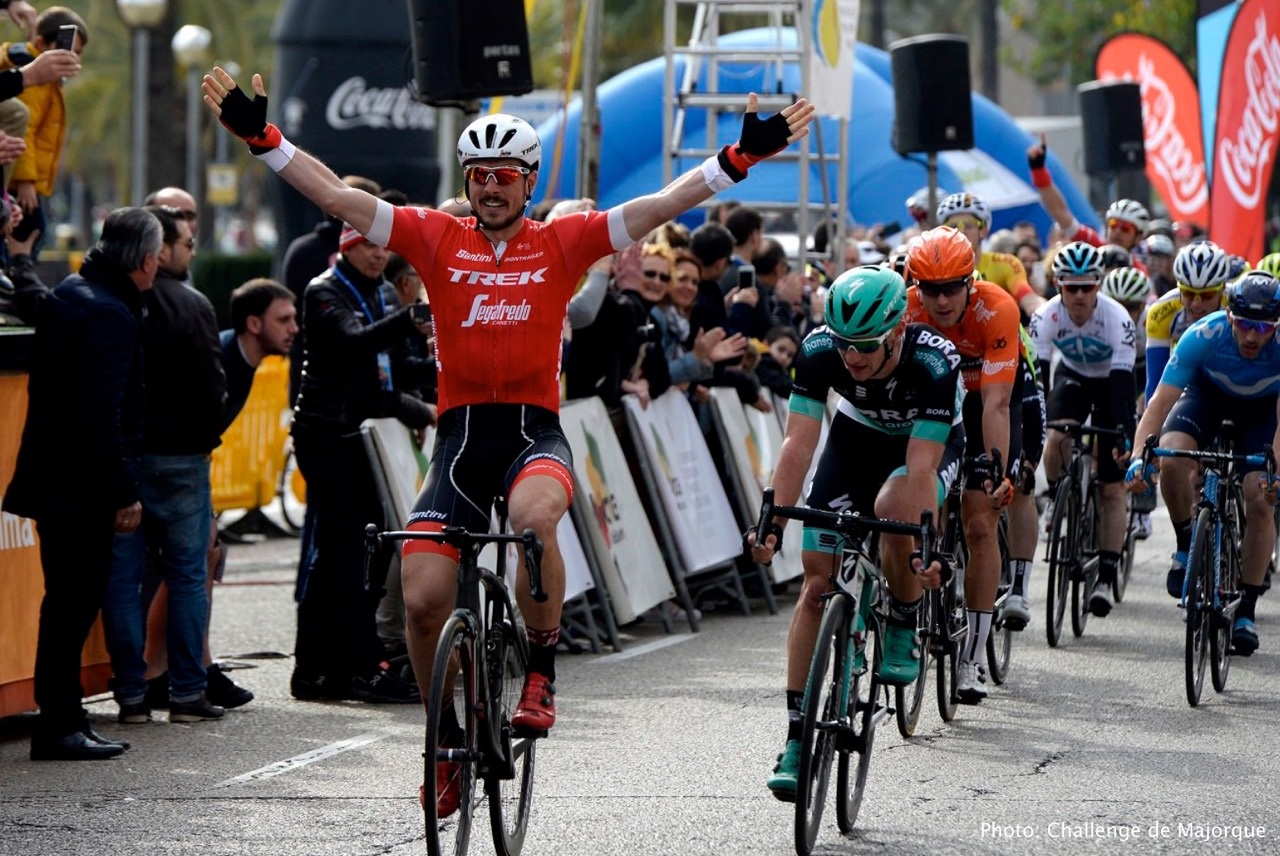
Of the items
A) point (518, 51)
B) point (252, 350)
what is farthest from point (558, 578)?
point (518, 51)

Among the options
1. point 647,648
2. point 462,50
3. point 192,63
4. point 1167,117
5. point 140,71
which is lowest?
point 647,648

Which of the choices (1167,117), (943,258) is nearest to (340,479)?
(943,258)

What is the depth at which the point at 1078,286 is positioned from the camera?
38.4 ft

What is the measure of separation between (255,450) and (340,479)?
636cm

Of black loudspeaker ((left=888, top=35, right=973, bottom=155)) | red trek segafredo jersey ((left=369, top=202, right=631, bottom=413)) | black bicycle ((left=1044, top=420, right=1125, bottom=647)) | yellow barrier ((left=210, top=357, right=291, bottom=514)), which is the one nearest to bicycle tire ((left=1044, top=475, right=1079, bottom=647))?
black bicycle ((left=1044, top=420, right=1125, bottom=647))

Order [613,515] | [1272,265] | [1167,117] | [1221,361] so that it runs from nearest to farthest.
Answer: [1221,361] → [613,515] → [1272,265] → [1167,117]

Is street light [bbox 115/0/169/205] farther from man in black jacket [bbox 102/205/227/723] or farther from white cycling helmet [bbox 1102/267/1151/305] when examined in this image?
man in black jacket [bbox 102/205/227/723]

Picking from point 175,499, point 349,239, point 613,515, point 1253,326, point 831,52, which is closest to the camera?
point 175,499

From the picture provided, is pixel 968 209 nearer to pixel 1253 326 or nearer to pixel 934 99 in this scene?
pixel 1253 326

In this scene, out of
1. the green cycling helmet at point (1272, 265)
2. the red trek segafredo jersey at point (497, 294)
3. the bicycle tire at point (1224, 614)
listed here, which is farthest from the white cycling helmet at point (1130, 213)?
the red trek segafredo jersey at point (497, 294)

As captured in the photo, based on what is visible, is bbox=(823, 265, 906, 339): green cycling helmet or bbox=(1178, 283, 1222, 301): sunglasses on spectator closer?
bbox=(823, 265, 906, 339): green cycling helmet

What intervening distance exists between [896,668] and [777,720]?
145cm

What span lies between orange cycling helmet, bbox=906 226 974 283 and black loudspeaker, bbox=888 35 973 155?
9176 mm

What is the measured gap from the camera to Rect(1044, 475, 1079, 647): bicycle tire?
10992 millimetres
